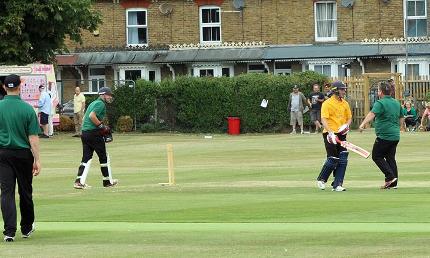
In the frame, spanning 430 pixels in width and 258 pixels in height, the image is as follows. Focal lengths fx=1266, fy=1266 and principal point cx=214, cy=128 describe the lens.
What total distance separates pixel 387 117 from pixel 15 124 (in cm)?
877

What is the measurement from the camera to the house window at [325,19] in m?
59.7

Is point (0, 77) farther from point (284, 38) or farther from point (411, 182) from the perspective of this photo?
point (411, 182)

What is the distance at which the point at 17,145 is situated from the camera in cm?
1527

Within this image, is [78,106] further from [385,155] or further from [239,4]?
[385,155]

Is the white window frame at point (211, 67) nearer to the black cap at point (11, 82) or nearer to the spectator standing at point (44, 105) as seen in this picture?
A: the spectator standing at point (44, 105)

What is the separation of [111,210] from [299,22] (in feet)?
136

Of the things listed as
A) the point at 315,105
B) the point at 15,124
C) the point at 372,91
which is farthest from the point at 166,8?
the point at 15,124

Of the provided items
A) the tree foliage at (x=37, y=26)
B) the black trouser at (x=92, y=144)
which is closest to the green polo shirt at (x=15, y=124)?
the black trouser at (x=92, y=144)

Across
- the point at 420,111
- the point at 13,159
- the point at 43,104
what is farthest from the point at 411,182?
the point at 420,111

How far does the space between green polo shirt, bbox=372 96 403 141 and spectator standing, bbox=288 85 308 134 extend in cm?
2510

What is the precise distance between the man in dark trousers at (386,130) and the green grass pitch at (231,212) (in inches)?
16.9

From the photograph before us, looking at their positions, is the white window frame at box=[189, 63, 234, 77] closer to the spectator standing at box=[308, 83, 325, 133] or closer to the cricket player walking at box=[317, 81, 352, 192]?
the spectator standing at box=[308, 83, 325, 133]

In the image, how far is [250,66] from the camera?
6109 cm

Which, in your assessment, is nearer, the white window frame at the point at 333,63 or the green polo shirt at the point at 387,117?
the green polo shirt at the point at 387,117
